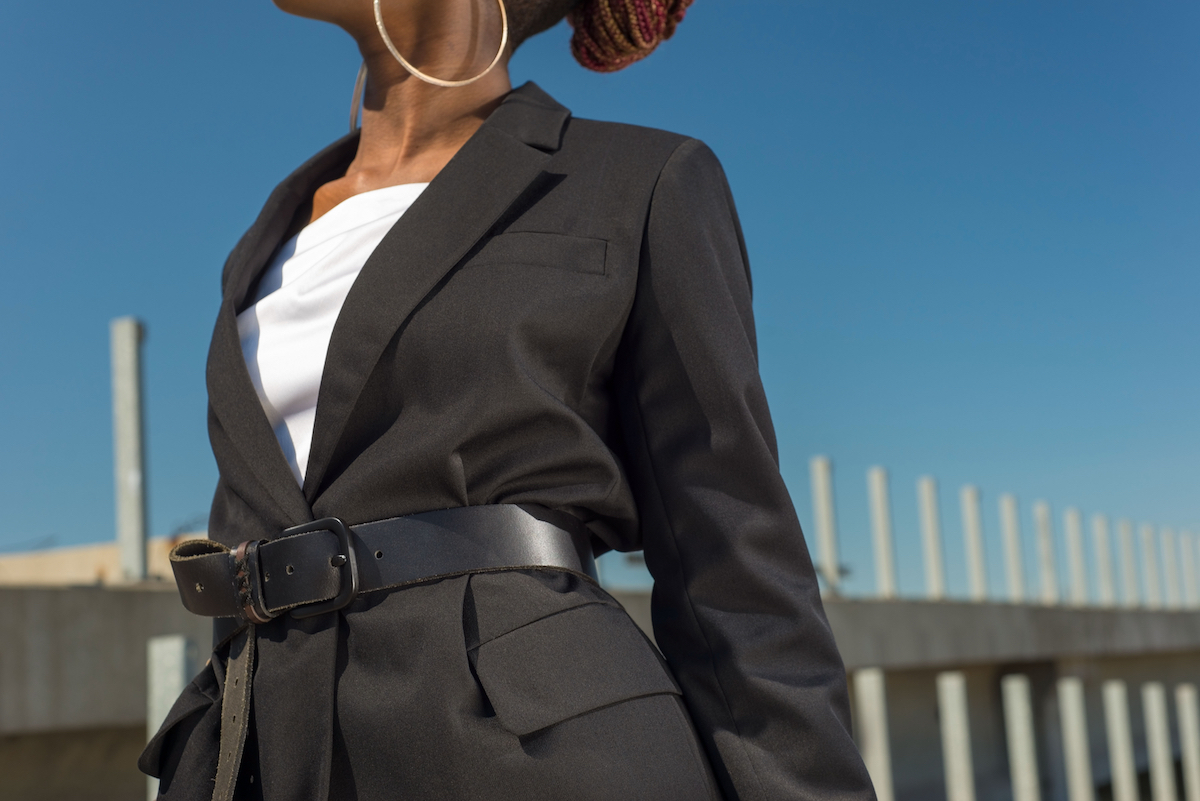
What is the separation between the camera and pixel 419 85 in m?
1.45

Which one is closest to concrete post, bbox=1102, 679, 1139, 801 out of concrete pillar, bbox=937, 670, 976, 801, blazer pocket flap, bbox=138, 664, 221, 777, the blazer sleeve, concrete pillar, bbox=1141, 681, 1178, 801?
concrete pillar, bbox=1141, 681, 1178, 801

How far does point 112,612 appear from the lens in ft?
8.11

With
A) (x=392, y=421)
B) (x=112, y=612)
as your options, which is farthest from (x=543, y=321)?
(x=112, y=612)

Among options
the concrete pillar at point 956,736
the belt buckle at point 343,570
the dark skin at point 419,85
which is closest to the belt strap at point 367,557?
the belt buckle at point 343,570

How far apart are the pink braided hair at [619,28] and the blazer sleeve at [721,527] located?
1.17ft

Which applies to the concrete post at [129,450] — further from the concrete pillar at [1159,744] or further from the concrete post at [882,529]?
the concrete pillar at [1159,744]

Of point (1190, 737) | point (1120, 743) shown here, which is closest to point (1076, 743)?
point (1120, 743)

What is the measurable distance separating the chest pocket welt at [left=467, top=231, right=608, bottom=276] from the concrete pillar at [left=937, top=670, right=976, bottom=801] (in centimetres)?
429

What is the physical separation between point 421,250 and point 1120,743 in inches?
285

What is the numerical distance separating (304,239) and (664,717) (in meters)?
0.73

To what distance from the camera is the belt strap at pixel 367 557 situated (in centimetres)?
100

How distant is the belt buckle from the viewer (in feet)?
3.26

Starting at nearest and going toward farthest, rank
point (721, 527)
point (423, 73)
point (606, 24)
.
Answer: point (721, 527) < point (423, 73) < point (606, 24)

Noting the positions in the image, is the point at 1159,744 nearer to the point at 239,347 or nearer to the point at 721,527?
the point at 721,527
